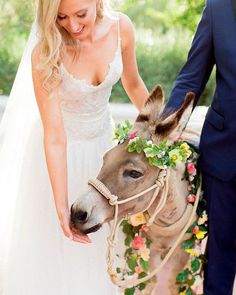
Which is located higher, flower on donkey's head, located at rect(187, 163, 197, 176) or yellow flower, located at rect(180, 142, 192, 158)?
yellow flower, located at rect(180, 142, 192, 158)

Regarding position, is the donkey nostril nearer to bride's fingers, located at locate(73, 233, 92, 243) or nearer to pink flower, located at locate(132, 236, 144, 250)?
bride's fingers, located at locate(73, 233, 92, 243)

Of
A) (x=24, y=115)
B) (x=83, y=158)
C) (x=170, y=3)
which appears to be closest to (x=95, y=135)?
(x=83, y=158)

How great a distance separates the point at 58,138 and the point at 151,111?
0.51 m

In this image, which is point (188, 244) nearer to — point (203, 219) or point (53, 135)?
point (203, 219)

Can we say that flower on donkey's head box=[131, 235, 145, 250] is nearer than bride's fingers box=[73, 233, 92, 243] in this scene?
No

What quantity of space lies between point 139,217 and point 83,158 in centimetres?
62

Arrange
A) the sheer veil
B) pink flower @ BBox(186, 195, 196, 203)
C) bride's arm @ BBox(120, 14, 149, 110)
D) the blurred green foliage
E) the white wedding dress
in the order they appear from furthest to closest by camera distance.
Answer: the blurred green foliage, the sheer veil, the white wedding dress, bride's arm @ BBox(120, 14, 149, 110), pink flower @ BBox(186, 195, 196, 203)

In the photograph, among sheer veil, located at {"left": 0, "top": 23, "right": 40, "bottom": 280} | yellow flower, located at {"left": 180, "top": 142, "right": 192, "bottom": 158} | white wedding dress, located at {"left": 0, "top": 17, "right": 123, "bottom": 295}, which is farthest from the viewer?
sheer veil, located at {"left": 0, "top": 23, "right": 40, "bottom": 280}

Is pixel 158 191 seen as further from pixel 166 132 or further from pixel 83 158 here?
pixel 83 158

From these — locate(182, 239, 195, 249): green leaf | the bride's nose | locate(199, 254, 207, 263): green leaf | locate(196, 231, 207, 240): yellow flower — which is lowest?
locate(199, 254, 207, 263): green leaf

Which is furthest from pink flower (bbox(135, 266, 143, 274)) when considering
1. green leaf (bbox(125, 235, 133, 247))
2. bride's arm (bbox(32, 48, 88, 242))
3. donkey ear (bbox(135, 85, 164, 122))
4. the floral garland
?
donkey ear (bbox(135, 85, 164, 122))

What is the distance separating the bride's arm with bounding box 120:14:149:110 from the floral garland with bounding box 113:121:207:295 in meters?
0.65

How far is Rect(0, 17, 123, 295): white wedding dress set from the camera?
345cm

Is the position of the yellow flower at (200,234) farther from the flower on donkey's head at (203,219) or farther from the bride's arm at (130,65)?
the bride's arm at (130,65)
